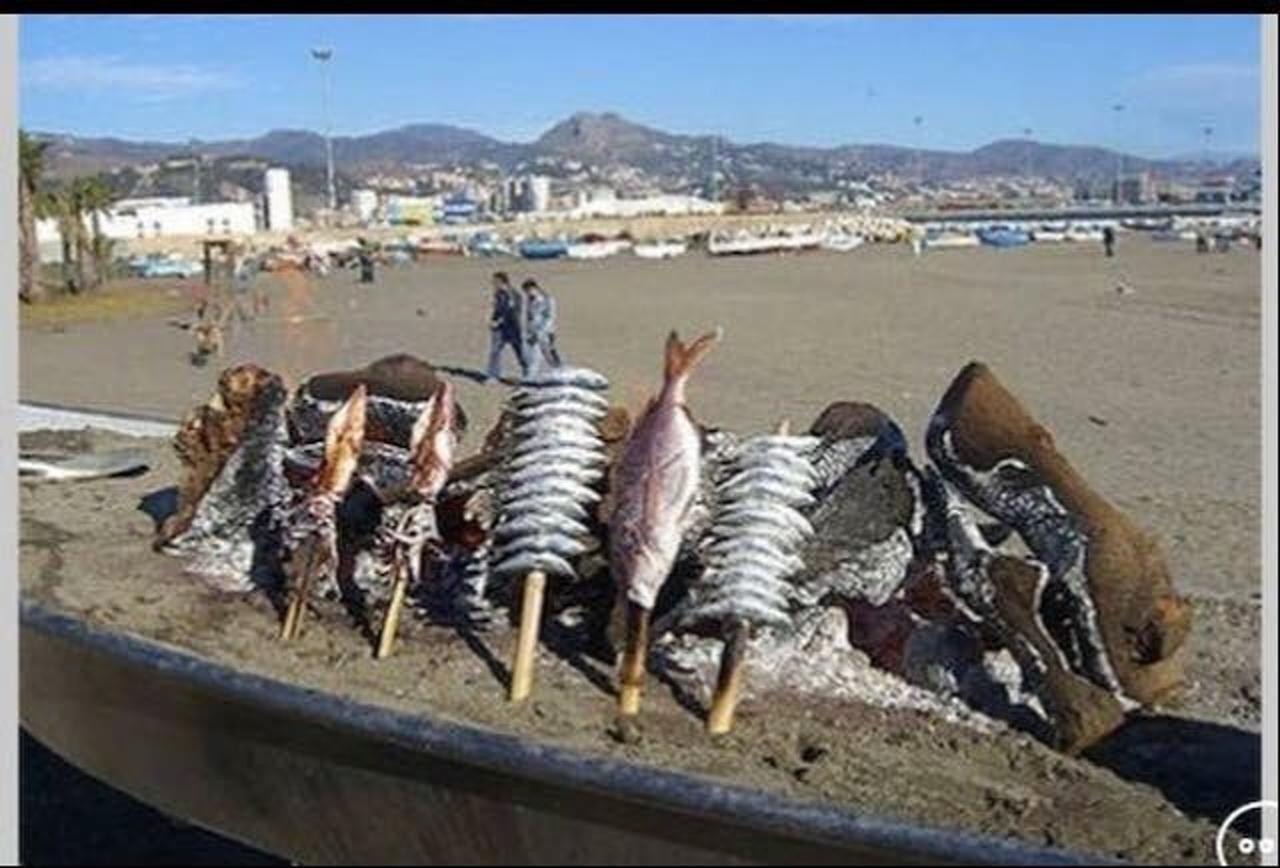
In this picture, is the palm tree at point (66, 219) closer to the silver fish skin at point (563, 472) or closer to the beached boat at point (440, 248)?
the beached boat at point (440, 248)

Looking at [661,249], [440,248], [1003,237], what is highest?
[1003,237]

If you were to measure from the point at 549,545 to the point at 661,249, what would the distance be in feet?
209

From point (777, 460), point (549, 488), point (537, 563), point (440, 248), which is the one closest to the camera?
point (777, 460)

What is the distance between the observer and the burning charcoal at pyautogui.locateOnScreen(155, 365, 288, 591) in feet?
24.1

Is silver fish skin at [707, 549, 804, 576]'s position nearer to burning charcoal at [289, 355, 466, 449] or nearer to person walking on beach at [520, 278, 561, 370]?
burning charcoal at [289, 355, 466, 449]

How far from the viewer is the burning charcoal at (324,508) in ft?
21.5

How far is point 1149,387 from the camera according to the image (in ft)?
58.2

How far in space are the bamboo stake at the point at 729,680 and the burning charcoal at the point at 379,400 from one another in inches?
66.6

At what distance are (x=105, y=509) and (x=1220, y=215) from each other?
71367 millimetres

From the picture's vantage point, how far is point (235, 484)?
754 cm

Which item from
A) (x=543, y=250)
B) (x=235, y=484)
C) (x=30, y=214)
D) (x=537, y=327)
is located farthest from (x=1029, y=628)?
(x=543, y=250)

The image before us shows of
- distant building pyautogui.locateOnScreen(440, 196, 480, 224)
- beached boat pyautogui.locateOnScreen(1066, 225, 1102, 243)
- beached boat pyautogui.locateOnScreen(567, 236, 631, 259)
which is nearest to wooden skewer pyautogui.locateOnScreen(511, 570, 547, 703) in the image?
beached boat pyautogui.locateOnScreen(567, 236, 631, 259)

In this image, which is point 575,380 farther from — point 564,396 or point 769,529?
point 769,529

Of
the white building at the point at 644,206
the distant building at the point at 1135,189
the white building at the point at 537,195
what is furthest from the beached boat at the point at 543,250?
the white building at the point at 537,195
